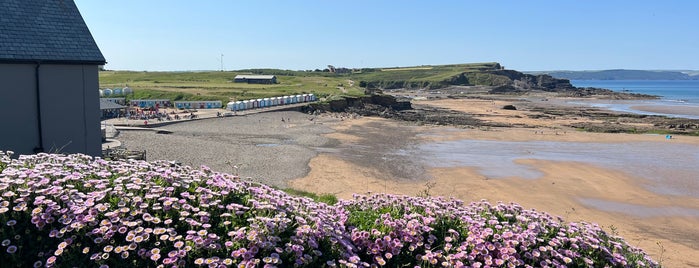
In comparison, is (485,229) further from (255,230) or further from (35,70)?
(35,70)

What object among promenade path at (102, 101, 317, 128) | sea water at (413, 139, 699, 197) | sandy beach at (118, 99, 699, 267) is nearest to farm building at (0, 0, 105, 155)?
sandy beach at (118, 99, 699, 267)

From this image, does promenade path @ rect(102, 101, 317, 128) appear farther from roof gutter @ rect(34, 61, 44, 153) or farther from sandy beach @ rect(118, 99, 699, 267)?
roof gutter @ rect(34, 61, 44, 153)

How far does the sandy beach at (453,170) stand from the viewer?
22219mm

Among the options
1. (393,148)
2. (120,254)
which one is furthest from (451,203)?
(393,148)

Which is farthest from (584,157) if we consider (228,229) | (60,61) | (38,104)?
(228,229)

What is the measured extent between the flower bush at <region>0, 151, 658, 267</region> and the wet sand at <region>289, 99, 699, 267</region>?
8614mm

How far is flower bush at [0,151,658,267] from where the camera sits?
16.9ft

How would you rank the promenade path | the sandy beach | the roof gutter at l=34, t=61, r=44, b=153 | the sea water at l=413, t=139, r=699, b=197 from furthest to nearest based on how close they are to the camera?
the promenade path
the sea water at l=413, t=139, r=699, b=197
the sandy beach
the roof gutter at l=34, t=61, r=44, b=153

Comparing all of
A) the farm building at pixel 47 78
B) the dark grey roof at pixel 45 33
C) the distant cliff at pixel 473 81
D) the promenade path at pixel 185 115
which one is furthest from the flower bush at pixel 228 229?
the distant cliff at pixel 473 81

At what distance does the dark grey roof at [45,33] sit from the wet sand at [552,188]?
37.1 ft

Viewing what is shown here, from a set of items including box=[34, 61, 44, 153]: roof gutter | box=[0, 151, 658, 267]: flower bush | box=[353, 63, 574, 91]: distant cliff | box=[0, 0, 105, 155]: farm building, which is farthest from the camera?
box=[353, 63, 574, 91]: distant cliff

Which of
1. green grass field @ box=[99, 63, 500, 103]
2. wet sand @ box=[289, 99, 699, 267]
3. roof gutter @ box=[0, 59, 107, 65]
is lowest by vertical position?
wet sand @ box=[289, 99, 699, 267]

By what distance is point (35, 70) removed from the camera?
16.0 m

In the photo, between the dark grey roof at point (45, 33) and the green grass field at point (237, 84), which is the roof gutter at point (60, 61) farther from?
the green grass field at point (237, 84)
